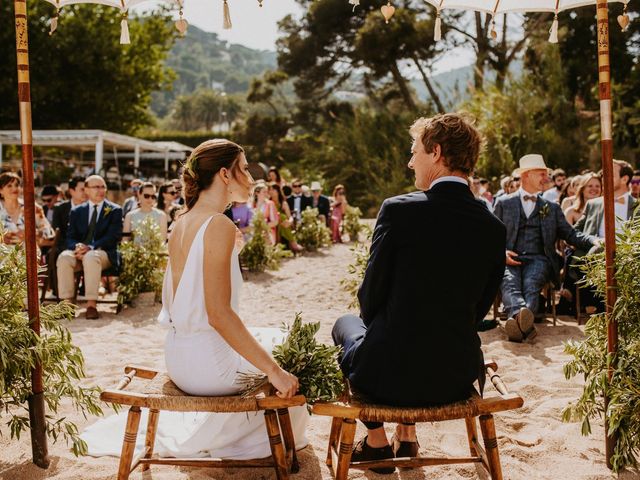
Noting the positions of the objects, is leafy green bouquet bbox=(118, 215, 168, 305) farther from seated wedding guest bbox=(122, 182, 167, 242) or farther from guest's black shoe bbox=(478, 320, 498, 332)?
guest's black shoe bbox=(478, 320, 498, 332)

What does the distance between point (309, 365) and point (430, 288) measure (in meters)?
0.68

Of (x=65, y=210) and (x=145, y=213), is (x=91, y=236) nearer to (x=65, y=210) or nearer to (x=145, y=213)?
(x=65, y=210)

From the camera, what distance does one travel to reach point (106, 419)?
3994 millimetres

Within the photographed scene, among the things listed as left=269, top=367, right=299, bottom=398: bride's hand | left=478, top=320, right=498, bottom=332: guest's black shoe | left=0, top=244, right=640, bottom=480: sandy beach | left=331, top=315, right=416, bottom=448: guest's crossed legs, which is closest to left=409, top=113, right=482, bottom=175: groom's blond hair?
left=331, top=315, right=416, bottom=448: guest's crossed legs

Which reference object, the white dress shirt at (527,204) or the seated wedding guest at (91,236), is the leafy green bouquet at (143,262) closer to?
the seated wedding guest at (91,236)

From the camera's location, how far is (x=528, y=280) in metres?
6.63

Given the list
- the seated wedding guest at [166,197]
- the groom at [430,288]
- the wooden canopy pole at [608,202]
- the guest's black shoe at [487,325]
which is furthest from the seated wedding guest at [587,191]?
the seated wedding guest at [166,197]

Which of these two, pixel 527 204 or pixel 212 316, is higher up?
pixel 527 204

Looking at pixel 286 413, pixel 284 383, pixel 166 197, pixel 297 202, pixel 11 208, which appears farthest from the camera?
pixel 297 202

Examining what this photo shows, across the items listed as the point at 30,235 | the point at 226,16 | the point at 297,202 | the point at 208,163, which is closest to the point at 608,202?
the point at 208,163

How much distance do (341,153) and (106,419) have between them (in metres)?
23.0

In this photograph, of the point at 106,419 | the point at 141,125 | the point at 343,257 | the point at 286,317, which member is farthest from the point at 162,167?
the point at 106,419

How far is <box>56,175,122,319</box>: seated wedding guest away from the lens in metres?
7.88

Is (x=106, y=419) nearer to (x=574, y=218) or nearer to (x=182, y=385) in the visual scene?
(x=182, y=385)
